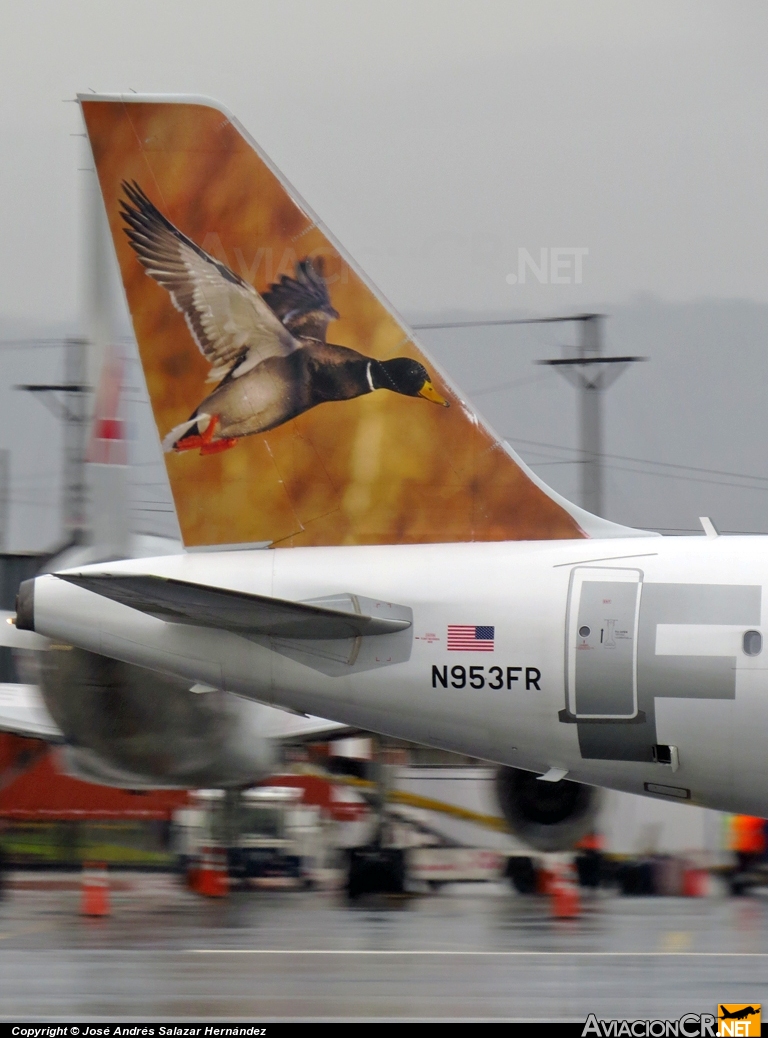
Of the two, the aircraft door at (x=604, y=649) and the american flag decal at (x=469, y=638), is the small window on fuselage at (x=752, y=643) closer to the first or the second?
the aircraft door at (x=604, y=649)

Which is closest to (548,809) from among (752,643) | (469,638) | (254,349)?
(469,638)

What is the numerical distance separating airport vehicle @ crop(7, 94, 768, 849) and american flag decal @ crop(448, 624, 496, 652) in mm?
15

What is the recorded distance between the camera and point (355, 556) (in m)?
10.3

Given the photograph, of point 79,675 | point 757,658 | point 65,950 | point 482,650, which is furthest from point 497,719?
point 79,675

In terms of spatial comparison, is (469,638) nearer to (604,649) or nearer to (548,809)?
(604,649)

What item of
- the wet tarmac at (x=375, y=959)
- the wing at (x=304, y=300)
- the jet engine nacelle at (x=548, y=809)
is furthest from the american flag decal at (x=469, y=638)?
the jet engine nacelle at (x=548, y=809)

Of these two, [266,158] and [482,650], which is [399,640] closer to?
[482,650]

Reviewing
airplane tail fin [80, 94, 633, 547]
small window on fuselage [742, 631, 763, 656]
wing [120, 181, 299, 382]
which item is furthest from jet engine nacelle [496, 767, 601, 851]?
wing [120, 181, 299, 382]

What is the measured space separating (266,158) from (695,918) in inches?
349

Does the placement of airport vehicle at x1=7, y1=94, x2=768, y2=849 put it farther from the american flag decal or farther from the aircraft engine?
the aircraft engine

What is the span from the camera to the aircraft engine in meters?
16.0

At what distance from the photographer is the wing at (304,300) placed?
10492 mm

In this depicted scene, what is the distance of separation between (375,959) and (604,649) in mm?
3197

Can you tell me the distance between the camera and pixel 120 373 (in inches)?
623
